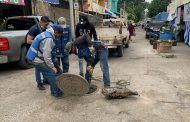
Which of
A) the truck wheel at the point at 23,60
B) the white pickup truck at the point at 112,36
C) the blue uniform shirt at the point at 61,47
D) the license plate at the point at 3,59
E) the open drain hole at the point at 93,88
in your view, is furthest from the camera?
the white pickup truck at the point at 112,36

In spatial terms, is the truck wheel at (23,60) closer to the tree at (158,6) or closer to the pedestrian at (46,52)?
the pedestrian at (46,52)

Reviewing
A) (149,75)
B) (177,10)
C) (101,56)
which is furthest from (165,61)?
(177,10)

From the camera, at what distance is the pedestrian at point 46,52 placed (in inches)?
250

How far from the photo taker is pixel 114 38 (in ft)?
43.9

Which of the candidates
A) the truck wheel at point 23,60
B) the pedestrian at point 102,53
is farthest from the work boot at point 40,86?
the truck wheel at point 23,60

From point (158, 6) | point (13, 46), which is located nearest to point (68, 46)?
point (13, 46)

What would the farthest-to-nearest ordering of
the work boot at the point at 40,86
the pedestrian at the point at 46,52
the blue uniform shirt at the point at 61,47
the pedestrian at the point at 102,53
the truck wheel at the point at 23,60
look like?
the truck wheel at the point at 23,60 < the blue uniform shirt at the point at 61,47 < the work boot at the point at 40,86 < the pedestrian at the point at 102,53 < the pedestrian at the point at 46,52

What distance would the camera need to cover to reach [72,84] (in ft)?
21.8

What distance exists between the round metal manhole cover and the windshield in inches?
214

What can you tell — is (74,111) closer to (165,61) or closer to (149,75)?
(149,75)

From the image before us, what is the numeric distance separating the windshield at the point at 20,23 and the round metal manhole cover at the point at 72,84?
542 centimetres

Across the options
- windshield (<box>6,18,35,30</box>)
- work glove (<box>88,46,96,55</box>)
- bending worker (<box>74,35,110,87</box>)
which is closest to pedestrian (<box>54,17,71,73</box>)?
bending worker (<box>74,35,110,87</box>)

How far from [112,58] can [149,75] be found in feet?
13.5

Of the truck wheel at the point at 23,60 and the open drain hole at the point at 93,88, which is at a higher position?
the truck wheel at the point at 23,60
